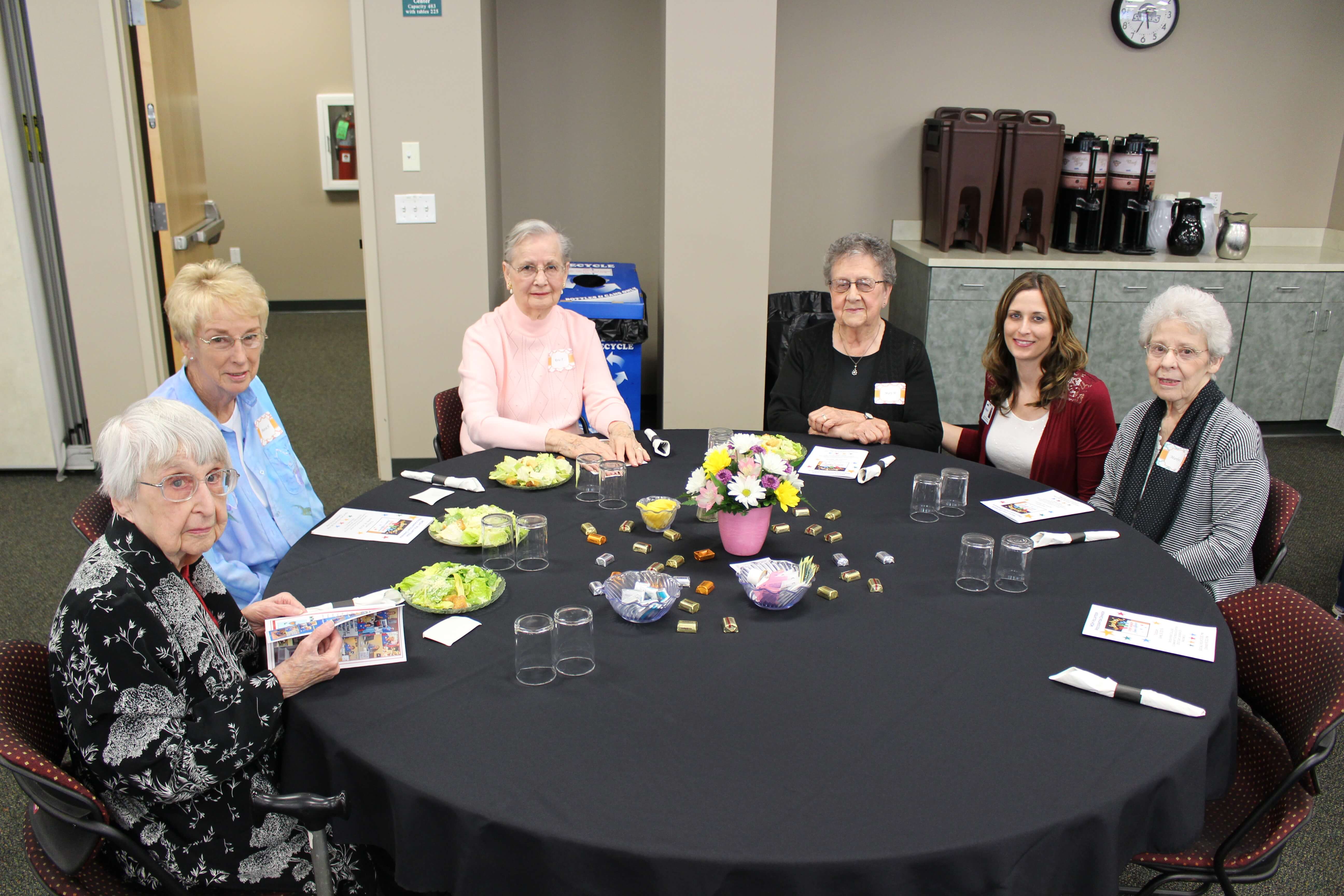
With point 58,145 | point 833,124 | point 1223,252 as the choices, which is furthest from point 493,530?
point 1223,252

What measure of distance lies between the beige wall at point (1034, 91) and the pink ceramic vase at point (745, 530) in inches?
159

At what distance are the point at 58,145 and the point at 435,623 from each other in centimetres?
405

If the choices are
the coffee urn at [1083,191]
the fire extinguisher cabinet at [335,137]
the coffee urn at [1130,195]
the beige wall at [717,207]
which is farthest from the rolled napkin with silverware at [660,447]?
the fire extinguisher cabinet at [335,137]

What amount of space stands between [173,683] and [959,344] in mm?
4762

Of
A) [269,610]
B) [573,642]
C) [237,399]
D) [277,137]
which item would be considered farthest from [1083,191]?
[277,137]

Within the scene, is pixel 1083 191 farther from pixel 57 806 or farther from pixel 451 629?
pixel 57 806

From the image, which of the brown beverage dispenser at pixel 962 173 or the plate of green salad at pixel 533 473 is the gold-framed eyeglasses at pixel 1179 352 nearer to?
the plate of green salad at pixel 533 473

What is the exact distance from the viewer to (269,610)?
2006 millimetres

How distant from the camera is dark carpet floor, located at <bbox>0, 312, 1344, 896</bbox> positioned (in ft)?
8.32

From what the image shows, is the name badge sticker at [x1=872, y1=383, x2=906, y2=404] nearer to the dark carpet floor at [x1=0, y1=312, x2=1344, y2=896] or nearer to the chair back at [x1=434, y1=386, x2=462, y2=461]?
the chair back at [x1=434, y1=386, x2=462, y2=461]

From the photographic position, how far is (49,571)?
4.04 meters

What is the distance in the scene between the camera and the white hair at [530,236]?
3395 mm

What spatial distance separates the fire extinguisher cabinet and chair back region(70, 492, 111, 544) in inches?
282

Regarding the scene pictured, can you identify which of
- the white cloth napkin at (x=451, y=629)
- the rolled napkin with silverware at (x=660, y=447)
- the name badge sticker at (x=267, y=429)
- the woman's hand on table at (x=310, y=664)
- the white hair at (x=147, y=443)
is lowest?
the white cloth napkin at (x=451, y=629)
